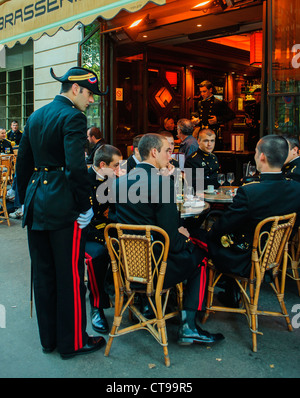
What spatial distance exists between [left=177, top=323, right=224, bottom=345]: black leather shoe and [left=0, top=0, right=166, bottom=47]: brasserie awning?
2997mm

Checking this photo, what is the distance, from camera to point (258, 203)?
318 centimetres

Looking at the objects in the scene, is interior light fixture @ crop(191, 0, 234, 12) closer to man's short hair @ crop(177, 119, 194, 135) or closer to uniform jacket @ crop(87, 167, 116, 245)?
man's short hair @ crop(177, 119, 194, 135)

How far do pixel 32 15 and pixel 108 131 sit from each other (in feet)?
10.8

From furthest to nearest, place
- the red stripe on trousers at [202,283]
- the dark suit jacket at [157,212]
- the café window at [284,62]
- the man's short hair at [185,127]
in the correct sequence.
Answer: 1. the man's short hair at [185,127]
2. the café window at [284,62]
3. the red stripe on trousers at [202,283]
4. the dark suit jacket at [157,212]

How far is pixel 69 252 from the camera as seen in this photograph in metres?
3.04

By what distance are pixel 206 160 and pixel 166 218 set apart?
9.07 ft

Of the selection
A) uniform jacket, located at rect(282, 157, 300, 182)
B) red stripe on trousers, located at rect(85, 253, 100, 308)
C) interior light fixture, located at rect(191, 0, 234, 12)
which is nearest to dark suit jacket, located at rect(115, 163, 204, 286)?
red stripe on trousers, located at rect(85, 253, 100, 308)

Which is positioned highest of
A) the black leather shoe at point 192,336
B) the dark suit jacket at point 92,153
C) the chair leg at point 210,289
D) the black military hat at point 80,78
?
the black military hat at point 80,78

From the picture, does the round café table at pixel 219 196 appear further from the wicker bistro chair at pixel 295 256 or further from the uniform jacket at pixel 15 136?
the uniform jacket at pixel 15 136

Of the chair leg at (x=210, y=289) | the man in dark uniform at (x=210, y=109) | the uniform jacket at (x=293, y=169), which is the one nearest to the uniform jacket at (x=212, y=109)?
the man in dark uniform at (x=210, y=109)

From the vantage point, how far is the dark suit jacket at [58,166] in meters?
2.87

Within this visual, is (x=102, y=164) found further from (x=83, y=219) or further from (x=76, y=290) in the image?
(x=76, y=290)

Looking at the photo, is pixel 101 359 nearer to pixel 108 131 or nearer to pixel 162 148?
pixel 162 148

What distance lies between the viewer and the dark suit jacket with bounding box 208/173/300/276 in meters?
3.19
